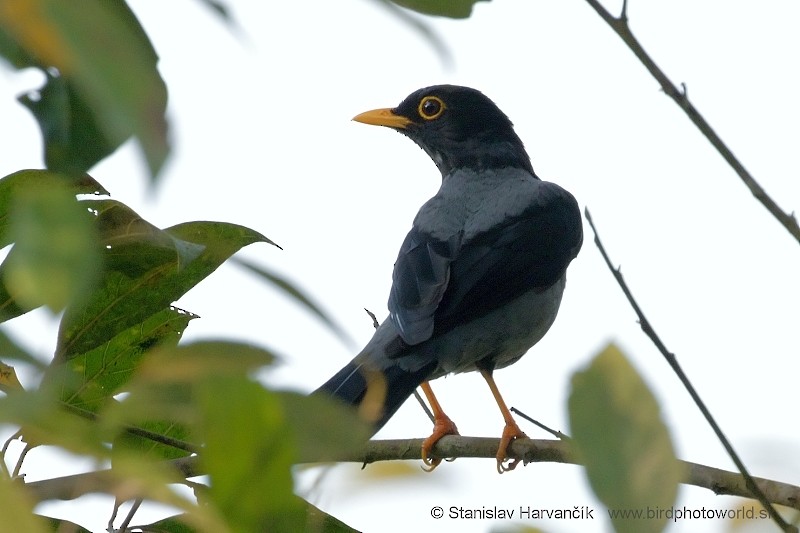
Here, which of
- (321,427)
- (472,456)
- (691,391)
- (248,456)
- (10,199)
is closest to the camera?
(248,456)

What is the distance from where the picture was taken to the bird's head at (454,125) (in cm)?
739

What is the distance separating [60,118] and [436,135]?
6.32m

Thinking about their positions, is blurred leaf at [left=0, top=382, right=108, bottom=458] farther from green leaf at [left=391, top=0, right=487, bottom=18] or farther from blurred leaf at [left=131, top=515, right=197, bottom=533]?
blurred leaf at [left=131, top=515, right=197, bottom=533]

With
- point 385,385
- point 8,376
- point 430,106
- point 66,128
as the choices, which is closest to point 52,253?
point 66,128

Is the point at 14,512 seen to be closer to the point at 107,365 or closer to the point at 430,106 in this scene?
the point at 107,365

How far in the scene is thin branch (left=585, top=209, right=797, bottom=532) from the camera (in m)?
1.51

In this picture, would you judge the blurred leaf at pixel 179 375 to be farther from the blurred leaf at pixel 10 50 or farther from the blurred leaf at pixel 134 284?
the blurred leaf at pixel 134 284

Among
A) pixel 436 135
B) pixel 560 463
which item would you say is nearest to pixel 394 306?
pixel 560 463

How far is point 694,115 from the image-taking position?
1924 mm

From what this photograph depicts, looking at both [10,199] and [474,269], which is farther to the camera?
[474,269]

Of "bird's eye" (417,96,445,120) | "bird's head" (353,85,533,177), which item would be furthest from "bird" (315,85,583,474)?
"bird's eye" (417,96,445,120)

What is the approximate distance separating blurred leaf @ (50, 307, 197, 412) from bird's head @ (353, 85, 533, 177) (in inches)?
Answer: 179

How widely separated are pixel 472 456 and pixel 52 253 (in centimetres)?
358

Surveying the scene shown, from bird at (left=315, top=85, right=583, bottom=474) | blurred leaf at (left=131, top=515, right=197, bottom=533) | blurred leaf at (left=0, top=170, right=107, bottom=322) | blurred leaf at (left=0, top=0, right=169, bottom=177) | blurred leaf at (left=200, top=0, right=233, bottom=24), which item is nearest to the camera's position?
blurred leaf at (left=0, top=0, right=169, bottom=177)
